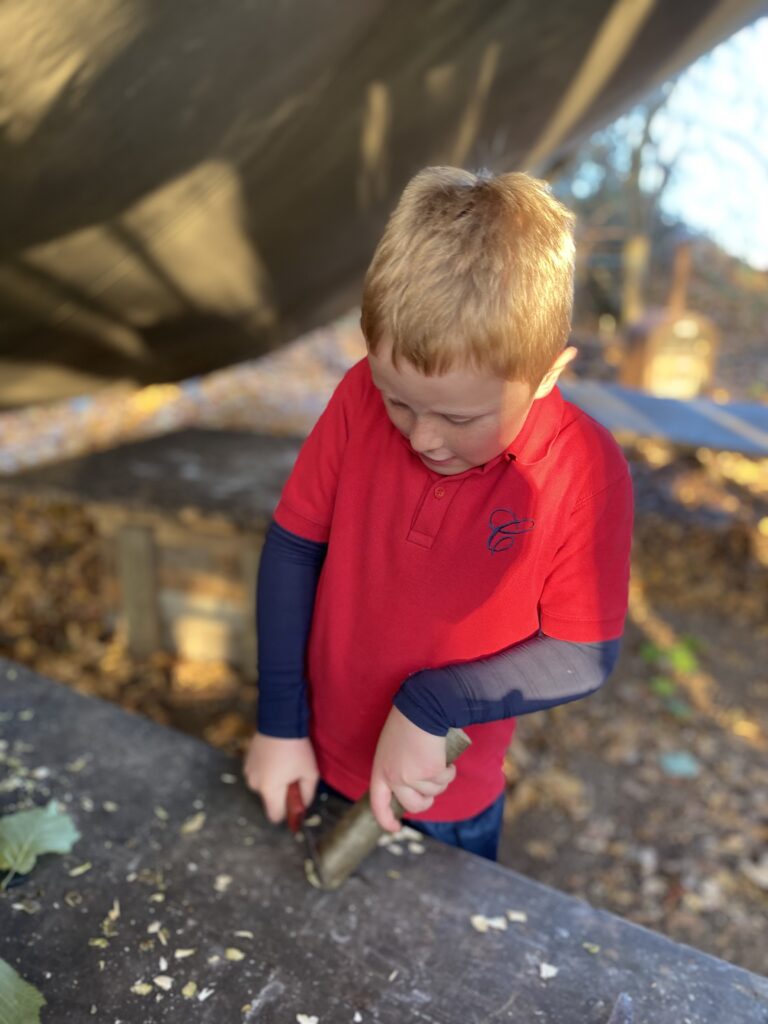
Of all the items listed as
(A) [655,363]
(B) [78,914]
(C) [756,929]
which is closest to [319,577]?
(B) [78,914]

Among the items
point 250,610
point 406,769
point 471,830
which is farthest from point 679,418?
point 406,769

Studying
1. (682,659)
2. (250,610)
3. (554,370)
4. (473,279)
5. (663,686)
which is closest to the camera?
(473,279)

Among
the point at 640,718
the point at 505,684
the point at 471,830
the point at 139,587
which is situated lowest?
the point at 640,718

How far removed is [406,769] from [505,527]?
36 cm

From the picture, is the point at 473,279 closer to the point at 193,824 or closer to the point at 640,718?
the point at 193,824

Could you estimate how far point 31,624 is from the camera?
12.3ft

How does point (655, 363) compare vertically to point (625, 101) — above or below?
below

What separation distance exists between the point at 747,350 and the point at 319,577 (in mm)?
10093

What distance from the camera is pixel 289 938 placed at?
1187 millimetres

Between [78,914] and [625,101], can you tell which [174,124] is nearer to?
[78,914]

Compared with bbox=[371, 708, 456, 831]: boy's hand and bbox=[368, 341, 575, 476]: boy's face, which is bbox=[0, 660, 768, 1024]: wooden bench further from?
bbox=[368, 341, 575, 476]: boy's face

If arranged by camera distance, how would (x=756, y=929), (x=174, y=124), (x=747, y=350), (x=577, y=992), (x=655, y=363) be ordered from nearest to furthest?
(x=577, y=992), (x=174, y=124), (x=756, y=929), (x=655, y=363), (x=747, y=350)

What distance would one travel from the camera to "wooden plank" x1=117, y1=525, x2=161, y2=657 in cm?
345

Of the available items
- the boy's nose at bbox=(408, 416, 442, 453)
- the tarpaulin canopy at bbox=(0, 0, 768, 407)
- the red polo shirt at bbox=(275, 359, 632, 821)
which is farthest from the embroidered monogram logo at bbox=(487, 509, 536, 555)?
the tarpaulin canopy at bbox=(0, 0, 768, 407)
